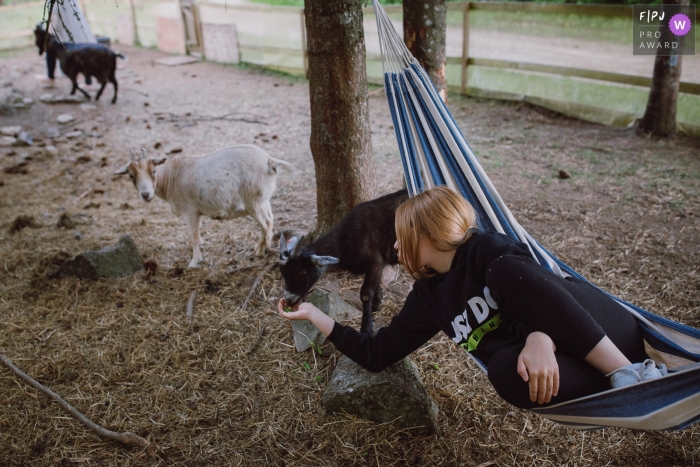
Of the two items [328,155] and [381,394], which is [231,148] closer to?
[328,155]

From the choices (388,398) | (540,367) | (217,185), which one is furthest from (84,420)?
(540,367)

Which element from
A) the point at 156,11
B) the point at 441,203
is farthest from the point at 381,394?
the point at 156,11

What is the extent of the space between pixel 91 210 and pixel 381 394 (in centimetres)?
470

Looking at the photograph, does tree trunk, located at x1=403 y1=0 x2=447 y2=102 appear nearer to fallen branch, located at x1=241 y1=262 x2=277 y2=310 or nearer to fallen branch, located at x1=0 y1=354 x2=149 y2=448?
fallen branch, located at x1=241 y1=262 x2=277 y2=310

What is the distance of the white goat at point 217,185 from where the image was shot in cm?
453

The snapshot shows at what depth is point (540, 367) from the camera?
66.5 inches

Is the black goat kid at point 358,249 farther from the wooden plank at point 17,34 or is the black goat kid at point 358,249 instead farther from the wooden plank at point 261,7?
the wooden plank at point 17,34

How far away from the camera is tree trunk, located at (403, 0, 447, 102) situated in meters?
→ 4.88

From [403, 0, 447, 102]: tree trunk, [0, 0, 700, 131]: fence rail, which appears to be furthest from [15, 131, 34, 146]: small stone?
[403, 0, 447, 102]: tree trunk

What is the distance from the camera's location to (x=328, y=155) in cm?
368

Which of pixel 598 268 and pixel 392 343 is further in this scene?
pixel 598 268

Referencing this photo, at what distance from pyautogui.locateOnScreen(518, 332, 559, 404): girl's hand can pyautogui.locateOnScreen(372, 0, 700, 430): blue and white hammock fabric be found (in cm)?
10

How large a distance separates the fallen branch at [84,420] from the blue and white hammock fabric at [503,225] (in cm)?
176

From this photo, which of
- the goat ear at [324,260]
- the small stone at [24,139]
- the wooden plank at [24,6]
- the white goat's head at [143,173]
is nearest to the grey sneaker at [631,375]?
the goat ear at [324,260]
